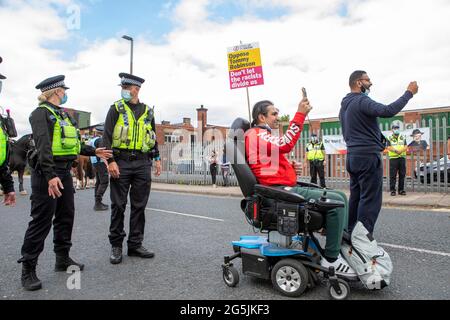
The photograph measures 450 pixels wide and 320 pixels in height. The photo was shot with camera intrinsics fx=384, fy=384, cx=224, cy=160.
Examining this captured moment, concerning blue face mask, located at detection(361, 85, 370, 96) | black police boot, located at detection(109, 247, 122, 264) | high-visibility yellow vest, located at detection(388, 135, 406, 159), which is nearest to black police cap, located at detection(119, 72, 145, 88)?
black police boot, located at detection(109, 247, 122, 264)

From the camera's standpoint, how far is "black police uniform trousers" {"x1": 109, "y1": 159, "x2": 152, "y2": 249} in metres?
4.53

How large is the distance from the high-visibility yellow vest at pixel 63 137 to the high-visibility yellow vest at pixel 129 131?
58 cm

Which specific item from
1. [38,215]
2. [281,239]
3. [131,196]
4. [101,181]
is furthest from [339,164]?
[38,215]

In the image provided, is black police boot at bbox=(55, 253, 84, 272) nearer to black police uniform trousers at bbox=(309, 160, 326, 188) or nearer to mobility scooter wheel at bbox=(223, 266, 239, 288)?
mobility scooter wheel at bbox=(223, 266, 239, 288)

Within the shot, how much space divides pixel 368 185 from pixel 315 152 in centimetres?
955

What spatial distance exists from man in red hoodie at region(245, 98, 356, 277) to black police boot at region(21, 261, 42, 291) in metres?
2.25

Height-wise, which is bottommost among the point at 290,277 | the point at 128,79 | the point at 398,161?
the point at 290,277

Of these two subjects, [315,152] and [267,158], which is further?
[315,152]

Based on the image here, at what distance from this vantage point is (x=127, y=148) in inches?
179

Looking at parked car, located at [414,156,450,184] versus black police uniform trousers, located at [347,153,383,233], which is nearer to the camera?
black police uniform trousers, located at [347,153,383,233]

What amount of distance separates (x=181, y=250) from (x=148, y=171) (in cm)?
109

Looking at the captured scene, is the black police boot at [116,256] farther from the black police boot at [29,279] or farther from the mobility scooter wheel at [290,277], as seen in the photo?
the mobility scooter wheel at [290,277]

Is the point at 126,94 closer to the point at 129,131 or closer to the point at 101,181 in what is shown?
the point at 129,131

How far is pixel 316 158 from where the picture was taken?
13.4 metres
